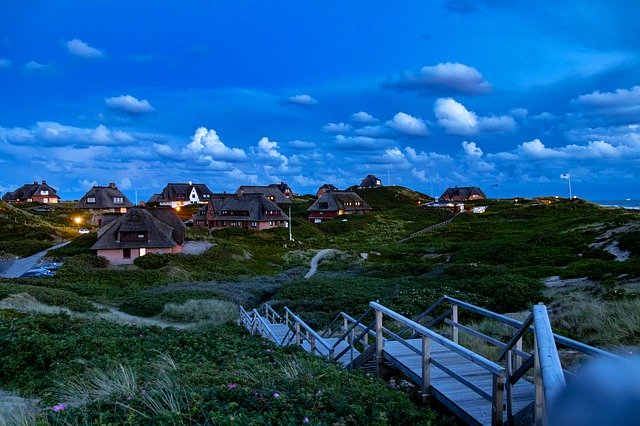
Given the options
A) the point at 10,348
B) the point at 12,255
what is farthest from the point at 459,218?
the point at 10,348

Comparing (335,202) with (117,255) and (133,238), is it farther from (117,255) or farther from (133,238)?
(117,255)

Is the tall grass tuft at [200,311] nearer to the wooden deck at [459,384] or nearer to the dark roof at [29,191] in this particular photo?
the wooden deck at [459,384]

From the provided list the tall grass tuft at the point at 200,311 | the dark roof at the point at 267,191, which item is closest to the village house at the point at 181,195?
the dark roof at the point at 267,191

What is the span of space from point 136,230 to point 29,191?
109 m

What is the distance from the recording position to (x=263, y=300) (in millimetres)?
35219

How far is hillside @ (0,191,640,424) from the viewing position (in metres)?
6.77

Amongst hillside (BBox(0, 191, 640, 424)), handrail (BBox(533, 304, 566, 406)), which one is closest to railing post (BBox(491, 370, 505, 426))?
handrail (BBox(533, 304, 566, 406))

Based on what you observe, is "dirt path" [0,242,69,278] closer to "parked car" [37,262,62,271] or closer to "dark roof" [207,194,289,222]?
"parked car" [37,262,62,271]

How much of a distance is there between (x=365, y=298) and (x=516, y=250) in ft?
86.5

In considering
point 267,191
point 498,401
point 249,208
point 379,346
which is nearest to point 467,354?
point 498,401

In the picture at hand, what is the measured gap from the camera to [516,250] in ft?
154

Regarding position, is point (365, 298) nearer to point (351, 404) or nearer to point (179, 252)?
point (351, 404)

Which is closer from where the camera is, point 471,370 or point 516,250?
point 471,370

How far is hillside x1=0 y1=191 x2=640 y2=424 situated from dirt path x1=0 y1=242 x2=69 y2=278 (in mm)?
4976
